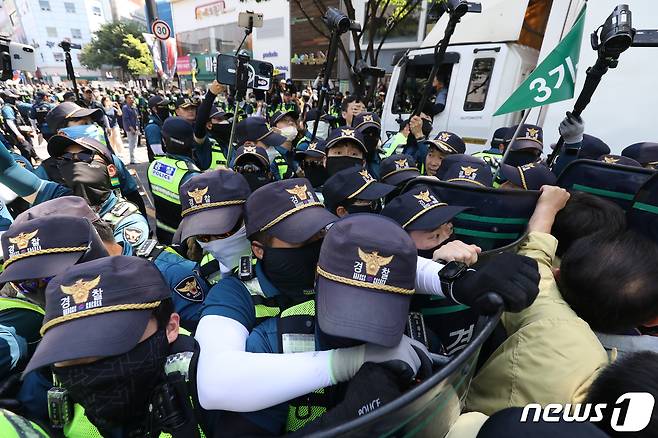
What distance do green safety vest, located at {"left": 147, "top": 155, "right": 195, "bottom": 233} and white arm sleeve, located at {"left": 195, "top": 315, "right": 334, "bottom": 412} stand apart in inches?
94.3

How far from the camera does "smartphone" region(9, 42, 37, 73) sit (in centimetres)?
382

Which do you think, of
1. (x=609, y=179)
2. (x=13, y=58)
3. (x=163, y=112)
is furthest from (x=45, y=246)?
(x=163, y=112)

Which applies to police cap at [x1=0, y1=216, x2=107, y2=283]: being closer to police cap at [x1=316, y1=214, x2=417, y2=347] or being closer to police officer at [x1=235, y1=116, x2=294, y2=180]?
police cap at [x1=316, y1=214, x2=417, y2=347]

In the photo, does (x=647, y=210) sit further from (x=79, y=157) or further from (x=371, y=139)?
(x=79, y=157)

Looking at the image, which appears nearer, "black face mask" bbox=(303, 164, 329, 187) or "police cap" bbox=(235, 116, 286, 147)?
"black face mask" bbox=(303, 164, 329, 187)

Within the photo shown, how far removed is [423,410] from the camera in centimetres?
61

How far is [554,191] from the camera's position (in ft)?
5.49

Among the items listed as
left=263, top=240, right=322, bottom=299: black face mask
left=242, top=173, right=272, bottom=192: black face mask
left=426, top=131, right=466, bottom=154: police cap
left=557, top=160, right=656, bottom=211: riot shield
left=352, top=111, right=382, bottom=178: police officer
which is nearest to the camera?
left=263, top=240, right=322, bottom=299: black face mask

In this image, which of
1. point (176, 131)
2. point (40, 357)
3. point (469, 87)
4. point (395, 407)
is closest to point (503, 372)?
point (395, 407)

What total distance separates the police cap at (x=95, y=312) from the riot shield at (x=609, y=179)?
2369mm

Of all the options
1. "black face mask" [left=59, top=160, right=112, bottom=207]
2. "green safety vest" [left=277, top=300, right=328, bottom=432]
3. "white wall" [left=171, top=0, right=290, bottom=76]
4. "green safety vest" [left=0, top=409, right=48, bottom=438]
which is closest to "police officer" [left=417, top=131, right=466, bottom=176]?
"green safety vest" [left=277, top=300, right=328, bottom=432]

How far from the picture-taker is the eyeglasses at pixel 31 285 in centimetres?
164

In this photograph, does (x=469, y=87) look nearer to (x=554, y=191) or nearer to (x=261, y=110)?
(x=554, y=191)

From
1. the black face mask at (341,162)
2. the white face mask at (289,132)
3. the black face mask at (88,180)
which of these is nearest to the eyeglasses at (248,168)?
the black face mask at (341,162)
